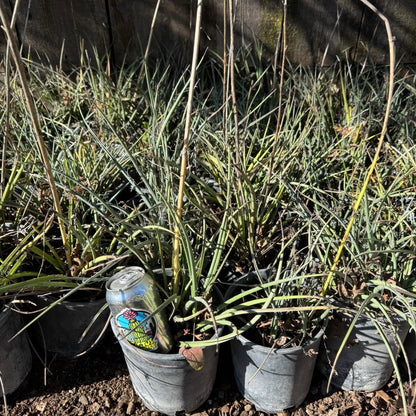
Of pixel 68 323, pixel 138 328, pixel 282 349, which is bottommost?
pixel 68 323

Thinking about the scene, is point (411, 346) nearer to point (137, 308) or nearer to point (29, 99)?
point (137, 308)

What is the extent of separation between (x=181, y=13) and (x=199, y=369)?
1.97m

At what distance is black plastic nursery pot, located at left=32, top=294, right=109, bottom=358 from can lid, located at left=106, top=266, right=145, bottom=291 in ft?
0.88

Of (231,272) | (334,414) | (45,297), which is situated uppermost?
(231,272)

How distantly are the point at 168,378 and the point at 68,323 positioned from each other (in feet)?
1.24

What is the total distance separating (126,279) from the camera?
1.00m

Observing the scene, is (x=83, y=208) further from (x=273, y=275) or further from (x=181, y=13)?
(x=181, y=13)

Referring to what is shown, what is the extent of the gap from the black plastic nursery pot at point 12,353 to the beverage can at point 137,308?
0.36 m

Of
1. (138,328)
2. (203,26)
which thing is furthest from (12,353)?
(203,26)

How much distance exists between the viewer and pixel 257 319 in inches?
44.6

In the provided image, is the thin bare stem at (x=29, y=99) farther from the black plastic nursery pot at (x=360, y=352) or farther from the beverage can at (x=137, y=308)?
the black plastic nursery pot at (x=360, y=352)

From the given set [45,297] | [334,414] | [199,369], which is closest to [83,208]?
[45,297]

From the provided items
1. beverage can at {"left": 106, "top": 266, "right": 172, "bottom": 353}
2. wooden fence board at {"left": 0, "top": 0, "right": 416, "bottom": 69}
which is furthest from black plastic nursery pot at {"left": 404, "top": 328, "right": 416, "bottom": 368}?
wooden fence board at {"left": 0, "top": 0, "right": 416, "bottom": 69}

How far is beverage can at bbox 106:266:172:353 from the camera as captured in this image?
99cm
